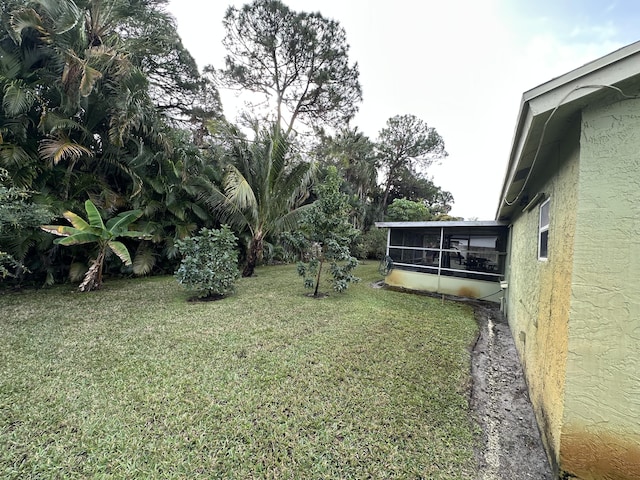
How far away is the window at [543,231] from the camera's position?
320cm

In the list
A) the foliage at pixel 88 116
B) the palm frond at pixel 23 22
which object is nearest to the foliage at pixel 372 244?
the foliage at pixel 88 116

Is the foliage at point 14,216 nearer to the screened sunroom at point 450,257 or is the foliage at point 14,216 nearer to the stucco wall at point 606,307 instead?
the stucco wall at point 606,307

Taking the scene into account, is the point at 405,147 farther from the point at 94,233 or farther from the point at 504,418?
the point at 504,418

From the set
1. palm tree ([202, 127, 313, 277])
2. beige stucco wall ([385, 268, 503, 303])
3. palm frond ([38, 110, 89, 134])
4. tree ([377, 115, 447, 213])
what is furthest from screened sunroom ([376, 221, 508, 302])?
tree ([377, 115, 447, 213])

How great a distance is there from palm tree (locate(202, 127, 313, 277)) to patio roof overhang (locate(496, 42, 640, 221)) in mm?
7608

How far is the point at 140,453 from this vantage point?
7.23 ft

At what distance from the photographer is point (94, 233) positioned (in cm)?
663

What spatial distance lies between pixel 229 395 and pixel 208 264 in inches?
175

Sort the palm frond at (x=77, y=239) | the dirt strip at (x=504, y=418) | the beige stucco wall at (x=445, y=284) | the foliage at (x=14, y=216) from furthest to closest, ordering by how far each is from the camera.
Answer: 1. the beige stucco wall at (x=445, y=284)
2. the palm frond at (x=77, y=239)
3. the foliage at (x=14, y=216)
4. the dirt strip at (x=504, y=418)

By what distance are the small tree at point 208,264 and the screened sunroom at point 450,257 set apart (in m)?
5.73

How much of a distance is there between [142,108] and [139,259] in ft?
16.3

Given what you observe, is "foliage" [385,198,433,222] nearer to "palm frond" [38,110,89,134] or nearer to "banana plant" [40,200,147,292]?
"banana plant" [40,200,147,292]

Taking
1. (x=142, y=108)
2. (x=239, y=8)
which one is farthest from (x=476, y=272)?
(x=239, y=8)

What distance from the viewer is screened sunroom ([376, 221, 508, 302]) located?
837 centimetres
